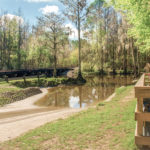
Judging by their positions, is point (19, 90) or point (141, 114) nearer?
point (141, 114)

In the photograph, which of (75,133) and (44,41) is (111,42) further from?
(75,133)

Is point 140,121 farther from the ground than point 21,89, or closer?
farther from the ground

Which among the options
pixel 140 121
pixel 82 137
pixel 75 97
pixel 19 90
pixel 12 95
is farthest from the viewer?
pixel 75 97

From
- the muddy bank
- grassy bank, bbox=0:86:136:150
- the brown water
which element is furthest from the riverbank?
grassy bank, bbox=0:86:136:150

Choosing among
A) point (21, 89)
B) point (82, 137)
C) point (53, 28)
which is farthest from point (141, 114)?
point (53, 28)

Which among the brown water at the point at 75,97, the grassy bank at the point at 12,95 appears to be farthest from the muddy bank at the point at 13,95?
the brown water at the point at 75,97

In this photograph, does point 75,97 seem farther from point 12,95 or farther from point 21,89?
point 12,95

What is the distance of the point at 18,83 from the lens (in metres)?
22.8

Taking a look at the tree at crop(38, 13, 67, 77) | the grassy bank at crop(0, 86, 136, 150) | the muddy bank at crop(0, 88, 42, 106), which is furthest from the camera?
the tree at crop(38, 13, 67, 77)

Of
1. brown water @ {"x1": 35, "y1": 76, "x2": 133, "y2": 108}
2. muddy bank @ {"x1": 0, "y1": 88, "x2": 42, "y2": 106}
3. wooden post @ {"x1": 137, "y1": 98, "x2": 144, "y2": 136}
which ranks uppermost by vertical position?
wooden post @ {"x1": 137, "y1": 98, "x2": 144, "y2": 136}

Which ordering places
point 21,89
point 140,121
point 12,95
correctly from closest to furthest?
1. point 140,121
2. point 12,95
3. point 21,89

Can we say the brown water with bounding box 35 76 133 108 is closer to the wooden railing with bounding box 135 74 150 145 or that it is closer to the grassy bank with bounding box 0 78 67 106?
the grassy bank with bounding box 0 78 67 106

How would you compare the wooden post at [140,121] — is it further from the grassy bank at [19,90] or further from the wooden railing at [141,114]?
the grassy bank at [19,90]

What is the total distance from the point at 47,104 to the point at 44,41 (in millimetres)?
17917
